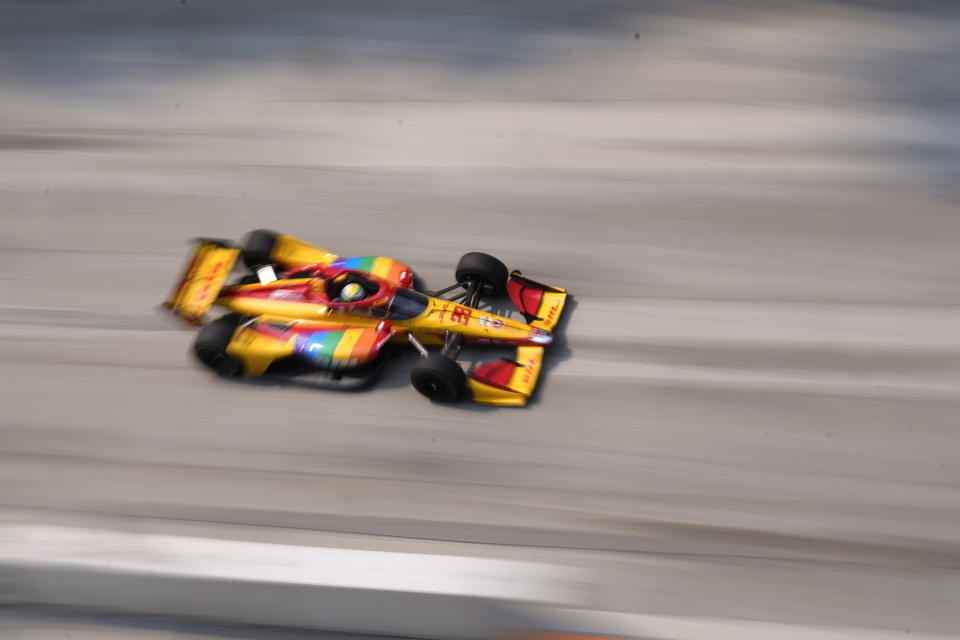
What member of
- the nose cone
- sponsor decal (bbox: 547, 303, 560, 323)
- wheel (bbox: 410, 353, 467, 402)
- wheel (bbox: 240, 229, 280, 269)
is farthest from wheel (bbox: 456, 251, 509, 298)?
wheel (bbox: 240, 229, 280, 269)

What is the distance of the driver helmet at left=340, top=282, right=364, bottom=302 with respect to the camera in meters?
5.30

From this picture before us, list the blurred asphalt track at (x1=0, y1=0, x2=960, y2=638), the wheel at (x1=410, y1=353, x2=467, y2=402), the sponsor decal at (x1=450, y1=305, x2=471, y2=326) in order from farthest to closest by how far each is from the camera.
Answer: the sponsor decal at (x1=450, y1=305, x2=471, y2=326), the wheel at (x1=410, y1=353, x2=467, y2=402), the blurred asphalt track at (x1=0, y1=0, x2=960, y2=638)

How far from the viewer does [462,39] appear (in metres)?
8.69

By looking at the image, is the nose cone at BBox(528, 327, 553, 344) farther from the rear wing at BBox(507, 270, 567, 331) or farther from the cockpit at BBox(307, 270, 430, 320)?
the cockpit at BBox(307, 270, 430, 320)

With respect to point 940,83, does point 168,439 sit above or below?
below

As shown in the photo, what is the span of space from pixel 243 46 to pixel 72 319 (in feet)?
13.1

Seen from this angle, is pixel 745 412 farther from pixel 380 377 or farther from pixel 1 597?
pixel 1 597

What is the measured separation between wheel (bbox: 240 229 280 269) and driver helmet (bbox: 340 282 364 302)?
93cm

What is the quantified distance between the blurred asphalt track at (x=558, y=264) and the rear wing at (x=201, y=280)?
61 cm

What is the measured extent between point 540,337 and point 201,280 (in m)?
2.25

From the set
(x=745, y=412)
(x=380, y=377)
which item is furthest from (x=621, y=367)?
(x=380, y=377)

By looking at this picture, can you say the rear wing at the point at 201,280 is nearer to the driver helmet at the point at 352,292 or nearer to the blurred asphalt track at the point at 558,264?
the blurred asphalt track at the point at 558,264

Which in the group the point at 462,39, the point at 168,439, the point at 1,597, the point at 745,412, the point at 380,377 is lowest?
the point at 1,597

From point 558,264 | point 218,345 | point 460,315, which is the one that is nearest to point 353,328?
point 460,315
